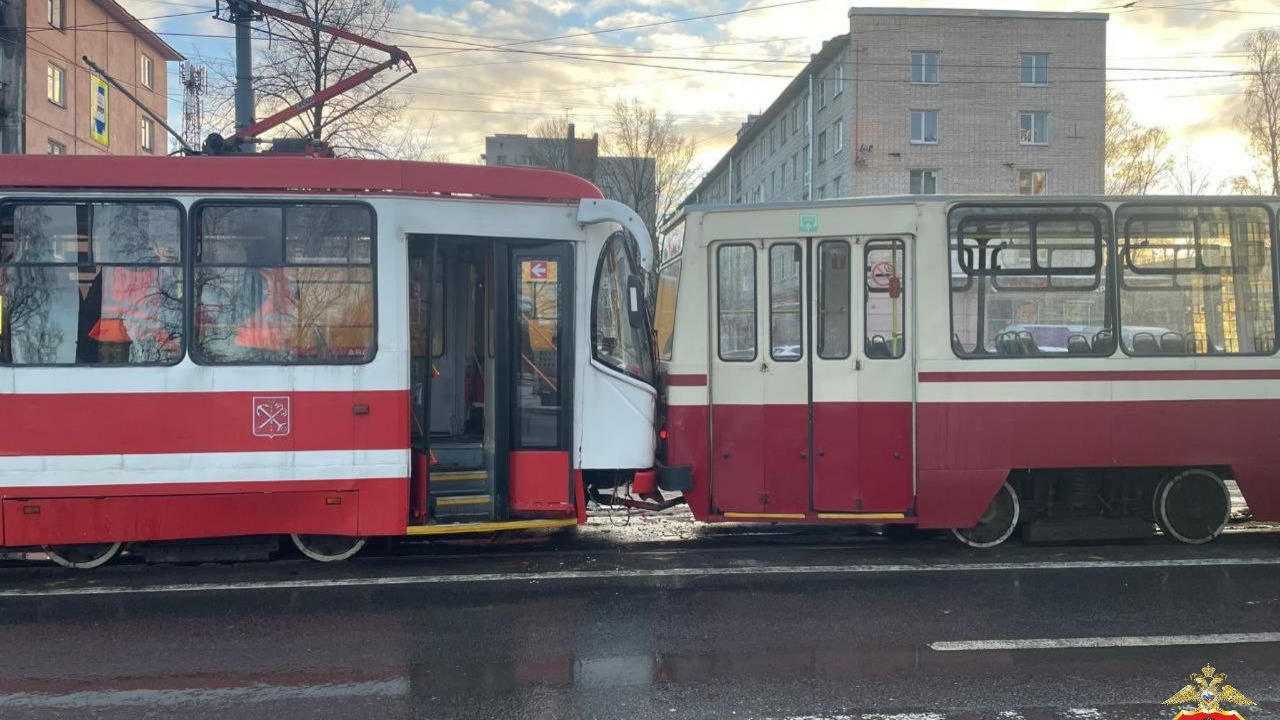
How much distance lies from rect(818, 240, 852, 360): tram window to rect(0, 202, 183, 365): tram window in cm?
538

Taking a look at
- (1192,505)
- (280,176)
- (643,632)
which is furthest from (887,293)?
(280,176)

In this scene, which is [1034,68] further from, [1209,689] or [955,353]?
[1209,689]

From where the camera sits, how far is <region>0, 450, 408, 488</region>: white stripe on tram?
23.9 feet

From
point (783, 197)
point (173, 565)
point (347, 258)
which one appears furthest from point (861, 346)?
point (783, 197)

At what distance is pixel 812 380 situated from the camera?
827 cm

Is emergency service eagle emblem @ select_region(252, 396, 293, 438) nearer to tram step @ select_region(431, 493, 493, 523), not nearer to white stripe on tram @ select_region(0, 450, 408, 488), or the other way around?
white stripe on tram @ select_region(0, 450, 408, 488)

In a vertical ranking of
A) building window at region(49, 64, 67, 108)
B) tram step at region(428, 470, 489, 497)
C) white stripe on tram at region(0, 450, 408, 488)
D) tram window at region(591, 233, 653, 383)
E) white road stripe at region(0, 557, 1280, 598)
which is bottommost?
white road stripe at region(0, 557, 1280, 598)

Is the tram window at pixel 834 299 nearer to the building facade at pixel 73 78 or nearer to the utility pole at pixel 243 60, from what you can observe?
the utility pole at pixel 243 60

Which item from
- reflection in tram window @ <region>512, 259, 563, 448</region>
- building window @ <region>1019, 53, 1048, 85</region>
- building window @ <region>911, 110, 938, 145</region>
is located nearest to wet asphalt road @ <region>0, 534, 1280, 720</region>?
reflection in tram window @ <region>512, 259, 563, 448</region>

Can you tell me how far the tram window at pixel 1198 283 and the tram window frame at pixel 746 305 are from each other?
3328mm

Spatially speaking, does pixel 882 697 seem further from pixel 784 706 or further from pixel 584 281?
pixel 584 281

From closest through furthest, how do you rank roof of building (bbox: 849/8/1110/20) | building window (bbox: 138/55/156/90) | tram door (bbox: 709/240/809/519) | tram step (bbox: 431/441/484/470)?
tram step (bbox: 431/441/484/470)
tram door (bbox: 709/240/809/519)
roof of building (bbox: 849/8/1110/20)
building window (bbox: 138/55/156/90)

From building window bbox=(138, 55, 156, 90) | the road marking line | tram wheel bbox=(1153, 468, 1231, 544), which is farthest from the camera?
building window bbox=(138, 55, 156, 90)

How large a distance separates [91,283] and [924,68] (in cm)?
3432
